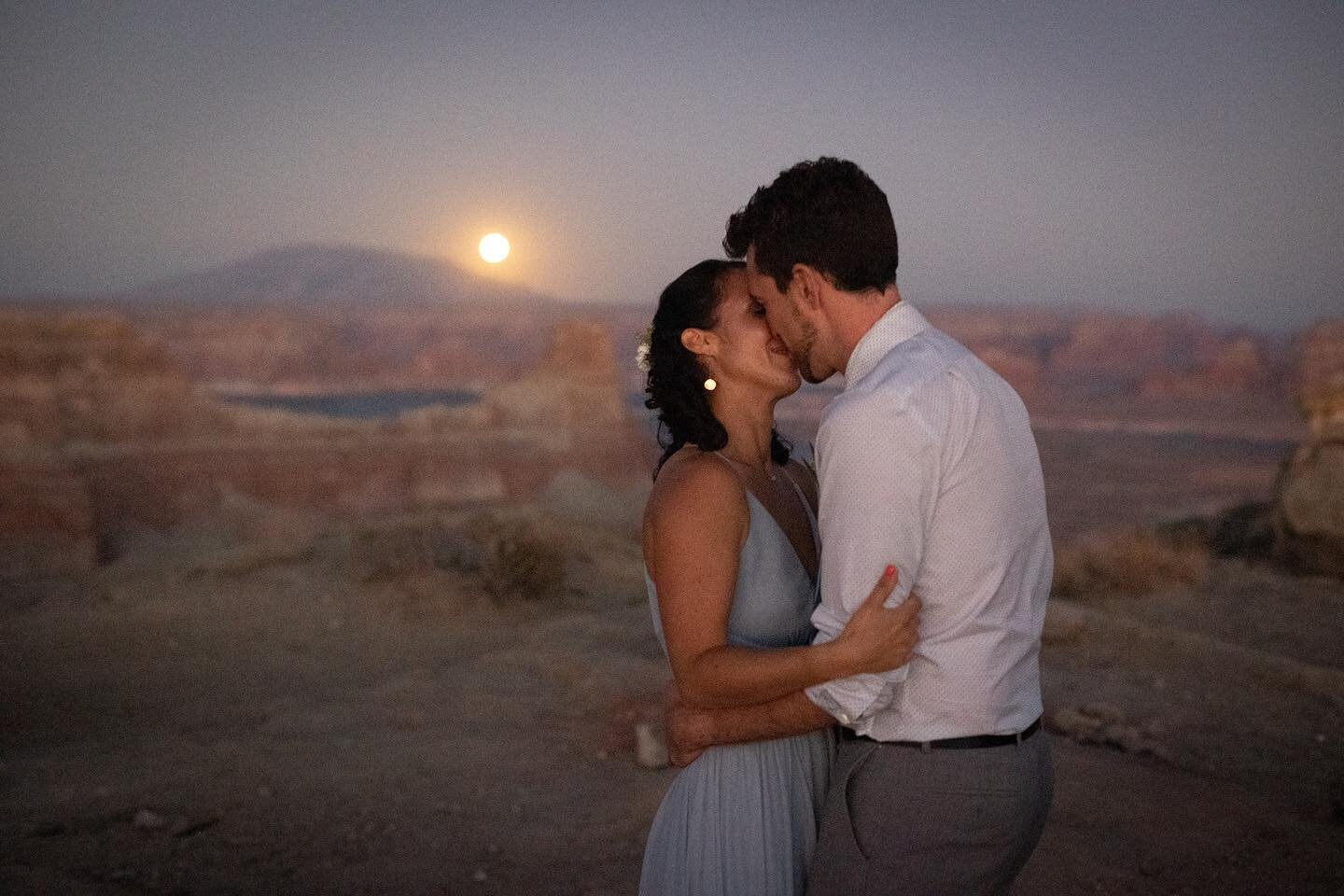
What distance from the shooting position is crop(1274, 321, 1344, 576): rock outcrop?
8914mm

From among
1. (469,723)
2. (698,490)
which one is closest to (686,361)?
(698,490)

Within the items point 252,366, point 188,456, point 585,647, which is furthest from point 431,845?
point 252,366

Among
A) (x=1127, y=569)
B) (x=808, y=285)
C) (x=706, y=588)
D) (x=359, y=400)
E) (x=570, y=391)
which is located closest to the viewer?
(x=808, y=285)

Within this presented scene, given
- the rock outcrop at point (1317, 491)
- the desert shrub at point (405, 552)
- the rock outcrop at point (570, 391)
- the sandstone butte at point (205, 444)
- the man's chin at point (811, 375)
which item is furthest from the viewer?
the rock outcrop at point (570, 391)

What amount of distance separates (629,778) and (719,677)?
3.20 meters

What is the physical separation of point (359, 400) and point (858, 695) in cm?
4577

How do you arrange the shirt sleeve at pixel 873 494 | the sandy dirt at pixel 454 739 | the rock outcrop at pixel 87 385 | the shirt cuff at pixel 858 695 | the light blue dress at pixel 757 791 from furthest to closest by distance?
the rock outcrop at pixel 87 385 < the sandy dirt at pixel 454 739 < the light blue dress at pixel 757 791 < the shirt cuff at pixel 858 695 < the shirt sleeve at pixel 873 494

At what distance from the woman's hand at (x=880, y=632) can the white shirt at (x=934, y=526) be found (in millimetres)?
19

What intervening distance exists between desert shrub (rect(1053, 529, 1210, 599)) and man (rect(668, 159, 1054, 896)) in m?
7.67

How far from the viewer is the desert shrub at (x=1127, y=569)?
29.1 ft

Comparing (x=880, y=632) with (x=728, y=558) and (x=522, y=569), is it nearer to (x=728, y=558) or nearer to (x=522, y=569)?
(x=728, y=558)

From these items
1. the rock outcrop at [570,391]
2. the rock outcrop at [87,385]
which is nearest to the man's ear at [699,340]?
the rock outcrop at [87,385]

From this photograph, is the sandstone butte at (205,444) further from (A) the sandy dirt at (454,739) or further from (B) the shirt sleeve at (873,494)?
(B) the shirt sleeve at (873,494)

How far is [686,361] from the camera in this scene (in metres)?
2.14
